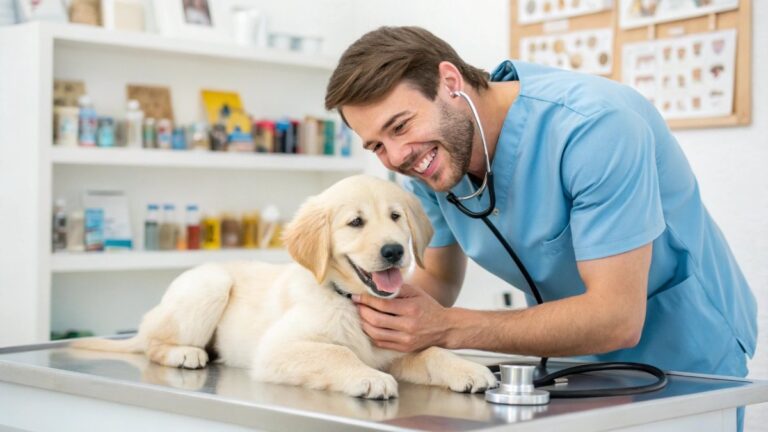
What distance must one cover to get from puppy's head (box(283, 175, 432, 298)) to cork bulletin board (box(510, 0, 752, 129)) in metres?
1.82

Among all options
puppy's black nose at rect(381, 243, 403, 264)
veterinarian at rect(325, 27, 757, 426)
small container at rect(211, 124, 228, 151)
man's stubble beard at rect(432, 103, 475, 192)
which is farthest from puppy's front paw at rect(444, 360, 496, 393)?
small container at rect(211, 124, 228, 151)

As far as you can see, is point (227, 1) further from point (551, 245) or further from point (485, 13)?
point (551, 245)

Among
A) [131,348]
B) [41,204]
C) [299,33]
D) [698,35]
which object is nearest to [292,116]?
[299,33]

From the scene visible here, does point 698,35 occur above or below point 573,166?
above

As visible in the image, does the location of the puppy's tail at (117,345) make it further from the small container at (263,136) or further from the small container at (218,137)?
the small container at (263,136)

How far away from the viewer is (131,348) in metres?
1.85

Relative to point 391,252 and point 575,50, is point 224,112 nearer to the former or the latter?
point 575,50

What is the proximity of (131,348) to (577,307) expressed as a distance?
2.92ft

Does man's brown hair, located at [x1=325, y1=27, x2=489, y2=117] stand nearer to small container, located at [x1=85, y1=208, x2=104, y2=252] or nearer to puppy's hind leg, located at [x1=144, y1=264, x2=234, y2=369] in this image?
puppy's hind leg, located at [x1=144, y1=264, x2=234, y2=369]

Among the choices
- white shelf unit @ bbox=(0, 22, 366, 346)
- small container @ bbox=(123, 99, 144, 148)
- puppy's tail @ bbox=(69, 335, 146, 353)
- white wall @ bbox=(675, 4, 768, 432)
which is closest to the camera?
puppy's tail @ bbox=(69, 335, 146, 353)

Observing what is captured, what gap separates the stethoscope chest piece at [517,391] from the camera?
1.23m

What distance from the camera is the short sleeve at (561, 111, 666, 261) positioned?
1525mm

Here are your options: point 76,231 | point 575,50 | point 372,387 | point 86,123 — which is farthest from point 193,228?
point 372,387

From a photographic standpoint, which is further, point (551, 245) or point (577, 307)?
point (551, 245)
